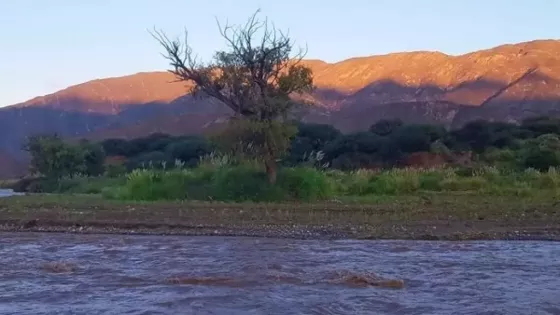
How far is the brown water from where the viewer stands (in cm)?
1044

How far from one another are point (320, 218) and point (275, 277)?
25.4ft

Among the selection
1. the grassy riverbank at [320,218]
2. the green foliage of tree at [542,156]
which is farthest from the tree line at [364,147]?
the grassy riverbank at [320,218]

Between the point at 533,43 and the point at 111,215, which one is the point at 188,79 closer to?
the point at 111,215

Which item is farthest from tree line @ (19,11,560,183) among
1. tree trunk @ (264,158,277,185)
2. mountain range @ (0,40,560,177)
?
mountain range @ (0,40,560,177)

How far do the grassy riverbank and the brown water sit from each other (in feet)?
4.01

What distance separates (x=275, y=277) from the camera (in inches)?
491

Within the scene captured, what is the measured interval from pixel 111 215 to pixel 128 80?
142 m

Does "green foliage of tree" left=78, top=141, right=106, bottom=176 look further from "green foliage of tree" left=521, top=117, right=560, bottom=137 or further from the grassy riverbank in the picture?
"green foliage of tree" left=521, top=117, right=560, bottom=137

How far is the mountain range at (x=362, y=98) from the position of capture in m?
97.1

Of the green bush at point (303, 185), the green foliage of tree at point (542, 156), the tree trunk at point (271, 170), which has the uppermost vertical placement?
the tree trunk at point (271, 170)

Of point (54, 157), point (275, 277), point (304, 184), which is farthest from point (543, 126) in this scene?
point (275, 277)

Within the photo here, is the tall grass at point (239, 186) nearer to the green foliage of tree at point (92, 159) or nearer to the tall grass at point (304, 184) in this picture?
the tall grass at point (304, 184)

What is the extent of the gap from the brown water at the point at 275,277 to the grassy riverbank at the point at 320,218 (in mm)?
1224

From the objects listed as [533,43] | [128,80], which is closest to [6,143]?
[128,80]
